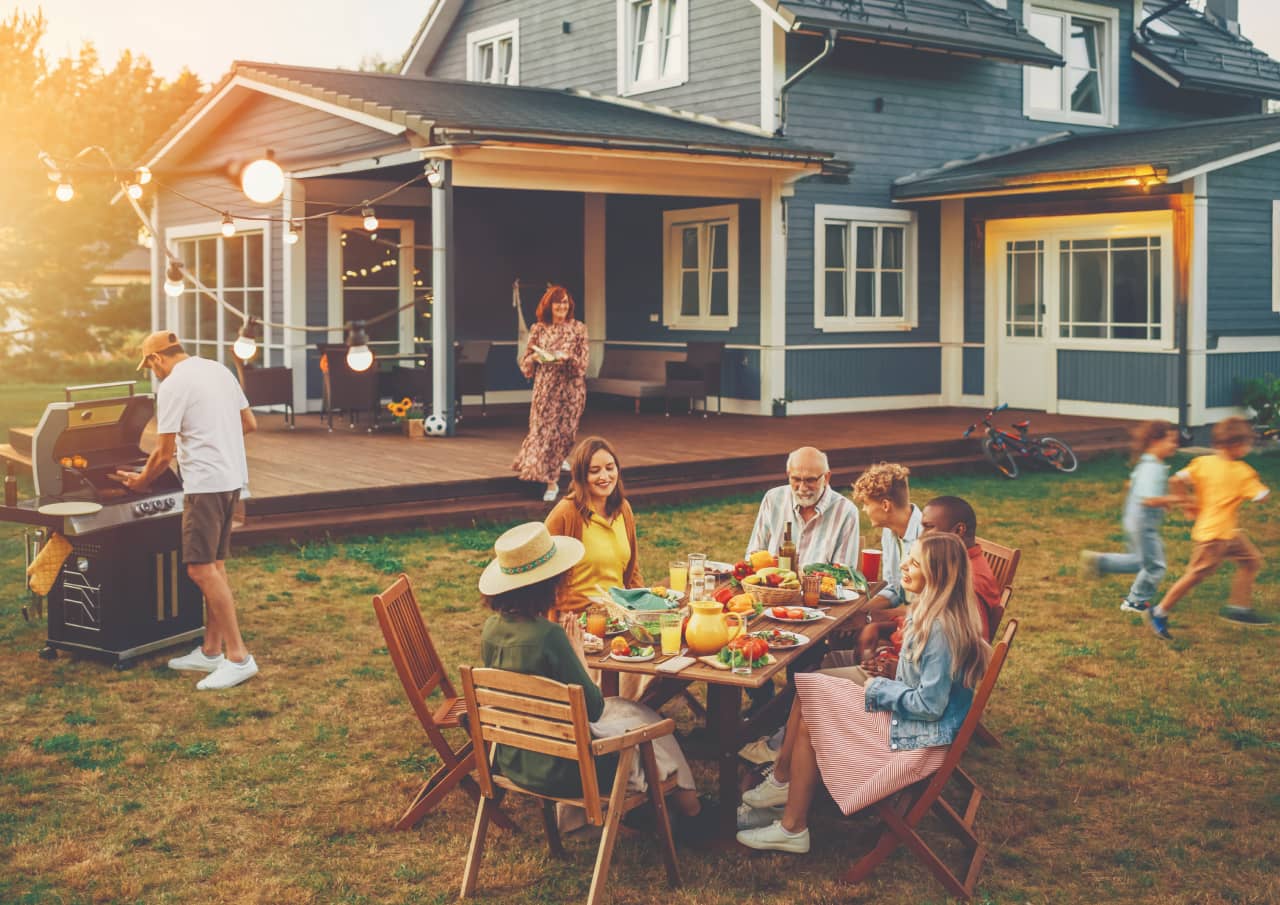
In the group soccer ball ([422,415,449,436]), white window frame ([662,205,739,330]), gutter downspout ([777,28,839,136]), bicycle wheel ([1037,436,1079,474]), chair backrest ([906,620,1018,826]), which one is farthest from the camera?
white window frame ([662,205,739,330])

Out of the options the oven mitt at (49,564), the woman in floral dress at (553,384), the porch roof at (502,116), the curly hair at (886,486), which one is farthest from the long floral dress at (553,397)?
the curly hair at (886,486)

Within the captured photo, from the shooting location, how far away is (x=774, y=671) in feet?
14.3

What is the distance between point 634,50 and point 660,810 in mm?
14812

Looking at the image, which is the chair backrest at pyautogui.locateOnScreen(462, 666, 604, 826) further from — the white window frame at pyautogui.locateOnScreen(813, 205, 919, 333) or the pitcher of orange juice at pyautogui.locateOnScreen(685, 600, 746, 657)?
the white window frame at pyautogui.locateOnScreen(813, 205, 919, 333)

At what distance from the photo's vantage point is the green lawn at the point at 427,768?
4.37 meters

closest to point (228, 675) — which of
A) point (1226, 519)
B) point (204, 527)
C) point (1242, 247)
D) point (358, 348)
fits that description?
point (204, 527)

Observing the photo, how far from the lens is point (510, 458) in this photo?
1202 centimetres

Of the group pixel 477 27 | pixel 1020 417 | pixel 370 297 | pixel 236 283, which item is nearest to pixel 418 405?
pixel 370 297

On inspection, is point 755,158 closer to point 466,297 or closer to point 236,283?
point 466,297

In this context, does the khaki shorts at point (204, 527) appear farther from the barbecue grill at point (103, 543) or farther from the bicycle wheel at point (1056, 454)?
the bicycle wheel at point (1056, 454)

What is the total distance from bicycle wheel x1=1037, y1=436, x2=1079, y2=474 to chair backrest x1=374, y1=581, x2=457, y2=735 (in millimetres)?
9362

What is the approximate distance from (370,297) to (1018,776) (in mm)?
12435

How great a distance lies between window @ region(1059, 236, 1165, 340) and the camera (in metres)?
15.1

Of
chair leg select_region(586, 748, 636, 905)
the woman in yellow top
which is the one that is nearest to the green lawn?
chair leg select_region(586, 748, 636, 905)
